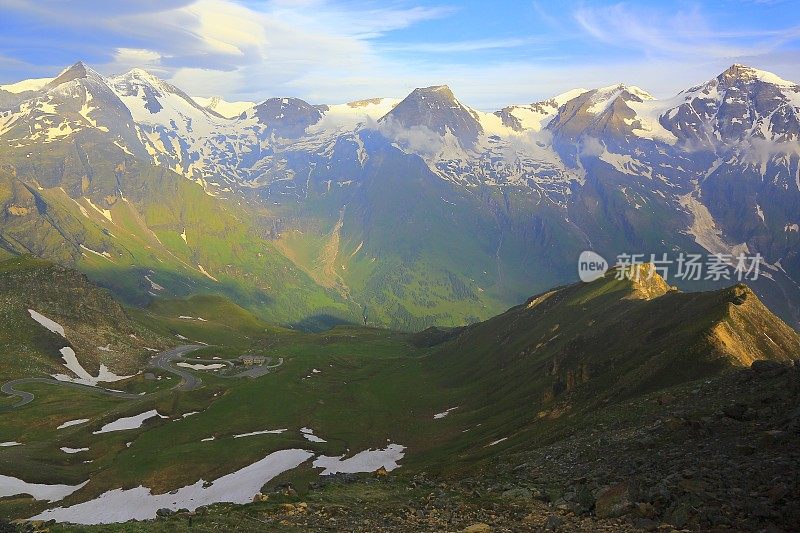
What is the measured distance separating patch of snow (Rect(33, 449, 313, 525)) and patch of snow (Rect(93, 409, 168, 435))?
45.5 metres

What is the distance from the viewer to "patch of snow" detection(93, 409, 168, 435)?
144375 millimetres

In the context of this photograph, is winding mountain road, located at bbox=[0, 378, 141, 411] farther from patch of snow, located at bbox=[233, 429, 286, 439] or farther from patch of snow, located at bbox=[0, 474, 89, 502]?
patch of snow, located at bbox=[233, 429, 286, 439]

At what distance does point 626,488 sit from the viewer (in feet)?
123

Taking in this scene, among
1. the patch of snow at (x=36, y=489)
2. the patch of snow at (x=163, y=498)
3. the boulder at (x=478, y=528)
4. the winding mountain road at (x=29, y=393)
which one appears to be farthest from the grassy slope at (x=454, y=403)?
the boulder at (x=478, y=528)

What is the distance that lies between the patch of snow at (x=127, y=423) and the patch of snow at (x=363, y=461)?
55.5 m

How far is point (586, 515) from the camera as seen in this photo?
3641 centimetres

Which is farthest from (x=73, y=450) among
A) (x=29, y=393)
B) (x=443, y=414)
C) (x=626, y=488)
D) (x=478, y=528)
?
(x=626, y=488)

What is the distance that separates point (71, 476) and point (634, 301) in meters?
125

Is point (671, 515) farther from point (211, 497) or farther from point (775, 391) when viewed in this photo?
point (211, 497)

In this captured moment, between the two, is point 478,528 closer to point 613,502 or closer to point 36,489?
point 613,502

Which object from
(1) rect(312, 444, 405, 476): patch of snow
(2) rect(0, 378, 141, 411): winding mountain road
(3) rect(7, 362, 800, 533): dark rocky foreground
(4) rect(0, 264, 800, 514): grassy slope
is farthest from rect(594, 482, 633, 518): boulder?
(2) rect(0, 378, 141, 411): winding mountain road

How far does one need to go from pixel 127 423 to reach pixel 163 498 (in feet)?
189

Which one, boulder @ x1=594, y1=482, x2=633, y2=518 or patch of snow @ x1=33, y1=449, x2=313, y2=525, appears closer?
boulder @ x1=594, y1=482, x2=633, y2=518

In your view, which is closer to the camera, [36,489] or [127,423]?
[36,489]
